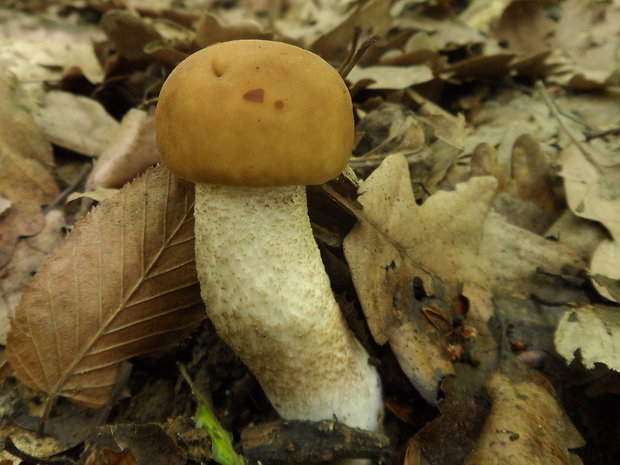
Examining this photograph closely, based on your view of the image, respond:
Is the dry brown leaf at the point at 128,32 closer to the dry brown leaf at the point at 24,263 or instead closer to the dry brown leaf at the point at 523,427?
the dry brown leaf at the point at 24,263

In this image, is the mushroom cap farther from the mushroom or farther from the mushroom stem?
the mushroom stem

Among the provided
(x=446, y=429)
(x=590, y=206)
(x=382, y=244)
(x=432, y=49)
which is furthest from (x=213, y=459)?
(x=432, y=49)

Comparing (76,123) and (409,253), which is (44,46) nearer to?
(76,123)

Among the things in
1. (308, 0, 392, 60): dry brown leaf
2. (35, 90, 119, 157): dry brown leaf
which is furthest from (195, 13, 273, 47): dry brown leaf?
(35, 90, 119, 157): dry brown leaf

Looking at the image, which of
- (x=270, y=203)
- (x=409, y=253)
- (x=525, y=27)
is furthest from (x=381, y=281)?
(x=525, y=27)

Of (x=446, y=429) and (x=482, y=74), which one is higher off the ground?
(x=482, y=74)

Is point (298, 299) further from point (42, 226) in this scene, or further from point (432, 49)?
point (432, 49)

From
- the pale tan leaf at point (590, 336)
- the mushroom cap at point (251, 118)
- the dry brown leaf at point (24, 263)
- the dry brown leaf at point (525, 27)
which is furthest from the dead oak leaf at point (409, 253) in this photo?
the dry brown leaf at point (525, 27)
